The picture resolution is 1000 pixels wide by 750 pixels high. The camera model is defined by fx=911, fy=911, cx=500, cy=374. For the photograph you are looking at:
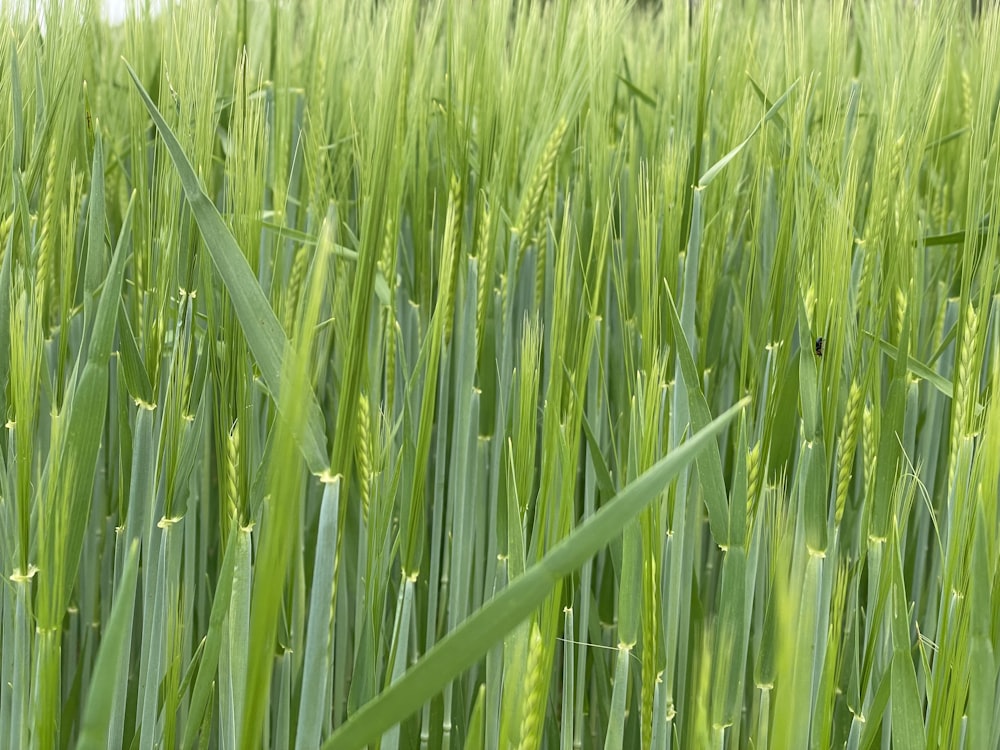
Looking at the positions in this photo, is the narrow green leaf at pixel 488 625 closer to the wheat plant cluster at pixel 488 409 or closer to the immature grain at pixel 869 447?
the wheat plant cluster at pixel 488 409

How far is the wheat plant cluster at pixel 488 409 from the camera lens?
0.41 meters

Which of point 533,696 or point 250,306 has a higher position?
point 250,306

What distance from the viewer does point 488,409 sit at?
0.77 m

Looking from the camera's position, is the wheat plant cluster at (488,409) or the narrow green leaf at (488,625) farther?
the wheat plant cluster at (488,409)

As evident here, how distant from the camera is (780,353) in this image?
23.2 inches

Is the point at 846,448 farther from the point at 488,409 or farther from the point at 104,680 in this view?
the point at 104,680

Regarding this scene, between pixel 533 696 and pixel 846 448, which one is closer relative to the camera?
pixel 533 696

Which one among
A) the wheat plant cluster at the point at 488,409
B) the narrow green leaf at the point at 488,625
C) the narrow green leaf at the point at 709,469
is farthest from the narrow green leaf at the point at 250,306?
the narrow green leaf at the point at 709,469

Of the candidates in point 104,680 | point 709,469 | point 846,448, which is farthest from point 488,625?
point 846,448

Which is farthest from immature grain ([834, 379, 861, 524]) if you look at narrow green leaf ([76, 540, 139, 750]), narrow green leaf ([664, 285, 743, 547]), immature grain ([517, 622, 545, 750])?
narrow green leaf ([76, 540, 139, 750])

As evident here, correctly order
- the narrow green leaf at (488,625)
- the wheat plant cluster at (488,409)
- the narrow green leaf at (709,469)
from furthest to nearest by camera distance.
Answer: the narrow green leaf at (709,469)
the wheat plant cluster at (488,409)
the narrow green leaf at (488,625)

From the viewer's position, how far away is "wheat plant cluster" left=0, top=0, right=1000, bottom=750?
1.36 ft

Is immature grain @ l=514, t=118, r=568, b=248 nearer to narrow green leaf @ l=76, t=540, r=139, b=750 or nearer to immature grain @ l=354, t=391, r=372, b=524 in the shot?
immature grain @ l=354, t=391, r=372, b=524

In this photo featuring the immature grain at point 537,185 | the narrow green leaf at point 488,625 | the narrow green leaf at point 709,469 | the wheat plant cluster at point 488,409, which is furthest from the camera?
the immature grain at point 537,185
